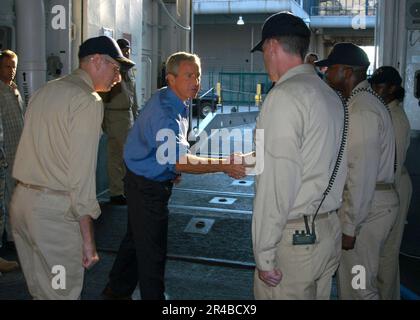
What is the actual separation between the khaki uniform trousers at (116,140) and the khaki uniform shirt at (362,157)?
16.0 ft

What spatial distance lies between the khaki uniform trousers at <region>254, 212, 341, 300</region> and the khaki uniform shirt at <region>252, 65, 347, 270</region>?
11 centimetres

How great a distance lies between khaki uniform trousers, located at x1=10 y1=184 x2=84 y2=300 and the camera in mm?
3121

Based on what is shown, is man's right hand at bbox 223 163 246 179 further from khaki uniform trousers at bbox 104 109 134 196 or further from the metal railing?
the metal railing

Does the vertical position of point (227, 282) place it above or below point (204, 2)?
below

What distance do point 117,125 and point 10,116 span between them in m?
2.19

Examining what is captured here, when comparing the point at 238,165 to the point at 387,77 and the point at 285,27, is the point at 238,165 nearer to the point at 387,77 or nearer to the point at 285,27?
the point at 285,27

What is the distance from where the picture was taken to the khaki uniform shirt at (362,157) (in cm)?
337

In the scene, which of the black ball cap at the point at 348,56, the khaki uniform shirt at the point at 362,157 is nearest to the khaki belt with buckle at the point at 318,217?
the khaki uniform shirt at the point at 362,157

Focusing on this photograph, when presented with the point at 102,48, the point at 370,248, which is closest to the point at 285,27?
the point at 102,48
